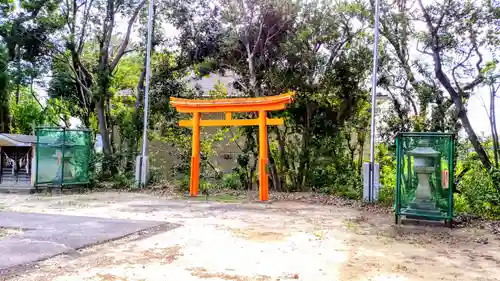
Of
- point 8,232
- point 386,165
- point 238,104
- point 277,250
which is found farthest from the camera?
point 386,165

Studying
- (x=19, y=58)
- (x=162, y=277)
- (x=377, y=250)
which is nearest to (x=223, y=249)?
(x=162, y=277)

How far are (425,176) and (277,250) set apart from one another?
3.35 metres

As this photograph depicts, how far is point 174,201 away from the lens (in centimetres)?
998

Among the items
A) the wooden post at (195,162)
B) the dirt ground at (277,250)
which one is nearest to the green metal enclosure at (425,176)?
the dirt ground at (277,250)

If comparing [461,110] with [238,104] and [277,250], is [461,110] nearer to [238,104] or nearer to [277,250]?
[238,104]

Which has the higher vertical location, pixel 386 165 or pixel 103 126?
pixel 103 126

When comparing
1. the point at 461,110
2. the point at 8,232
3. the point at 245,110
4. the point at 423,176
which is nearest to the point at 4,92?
the point at 245,110

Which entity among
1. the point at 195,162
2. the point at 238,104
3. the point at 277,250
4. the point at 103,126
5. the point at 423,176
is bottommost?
the point at 277,250

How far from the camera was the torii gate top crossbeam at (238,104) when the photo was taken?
10.0 meters

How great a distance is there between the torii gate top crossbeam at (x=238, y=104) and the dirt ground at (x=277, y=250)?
283 cm

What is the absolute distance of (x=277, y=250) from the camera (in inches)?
206

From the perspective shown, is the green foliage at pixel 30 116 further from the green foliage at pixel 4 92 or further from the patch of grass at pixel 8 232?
the patch of grass at pixel 8 232

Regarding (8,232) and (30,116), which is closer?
(8,232)

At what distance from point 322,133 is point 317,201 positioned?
2.56m
